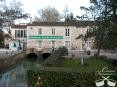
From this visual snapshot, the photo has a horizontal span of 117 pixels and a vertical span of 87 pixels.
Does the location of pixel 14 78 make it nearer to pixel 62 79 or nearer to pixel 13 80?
pixel 13 80

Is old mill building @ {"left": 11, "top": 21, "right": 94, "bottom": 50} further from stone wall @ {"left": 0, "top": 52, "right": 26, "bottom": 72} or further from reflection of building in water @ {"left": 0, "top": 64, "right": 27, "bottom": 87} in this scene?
reflection of building in water @ {"left": 0, "top": 64, "right": 27, "bottom": 87}

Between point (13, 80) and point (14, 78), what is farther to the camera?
point (14, 78)

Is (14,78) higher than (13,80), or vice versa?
(13,80)

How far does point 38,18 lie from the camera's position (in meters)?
87.0

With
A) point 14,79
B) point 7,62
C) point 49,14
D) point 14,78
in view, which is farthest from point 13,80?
point 49,14

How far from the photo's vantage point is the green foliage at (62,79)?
13469mm

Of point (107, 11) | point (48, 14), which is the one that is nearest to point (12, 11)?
point (107, 11)

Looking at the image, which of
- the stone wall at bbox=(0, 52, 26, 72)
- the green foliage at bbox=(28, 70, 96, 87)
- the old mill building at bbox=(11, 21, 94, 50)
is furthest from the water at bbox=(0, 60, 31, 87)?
the old mill building at bbox=(11, 21, 94, 50)

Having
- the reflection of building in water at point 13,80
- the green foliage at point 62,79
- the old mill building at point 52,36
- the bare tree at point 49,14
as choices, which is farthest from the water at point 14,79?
the bare tree at point 49,14

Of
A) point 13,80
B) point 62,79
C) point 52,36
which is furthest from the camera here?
point 52,36

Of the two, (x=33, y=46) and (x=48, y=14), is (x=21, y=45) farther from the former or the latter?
(x=48, y=14)

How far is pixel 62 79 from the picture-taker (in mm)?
13898

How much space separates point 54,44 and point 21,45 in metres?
7.80

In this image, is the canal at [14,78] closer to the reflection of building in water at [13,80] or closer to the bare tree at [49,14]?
the reflection of building in water at [13,80]
